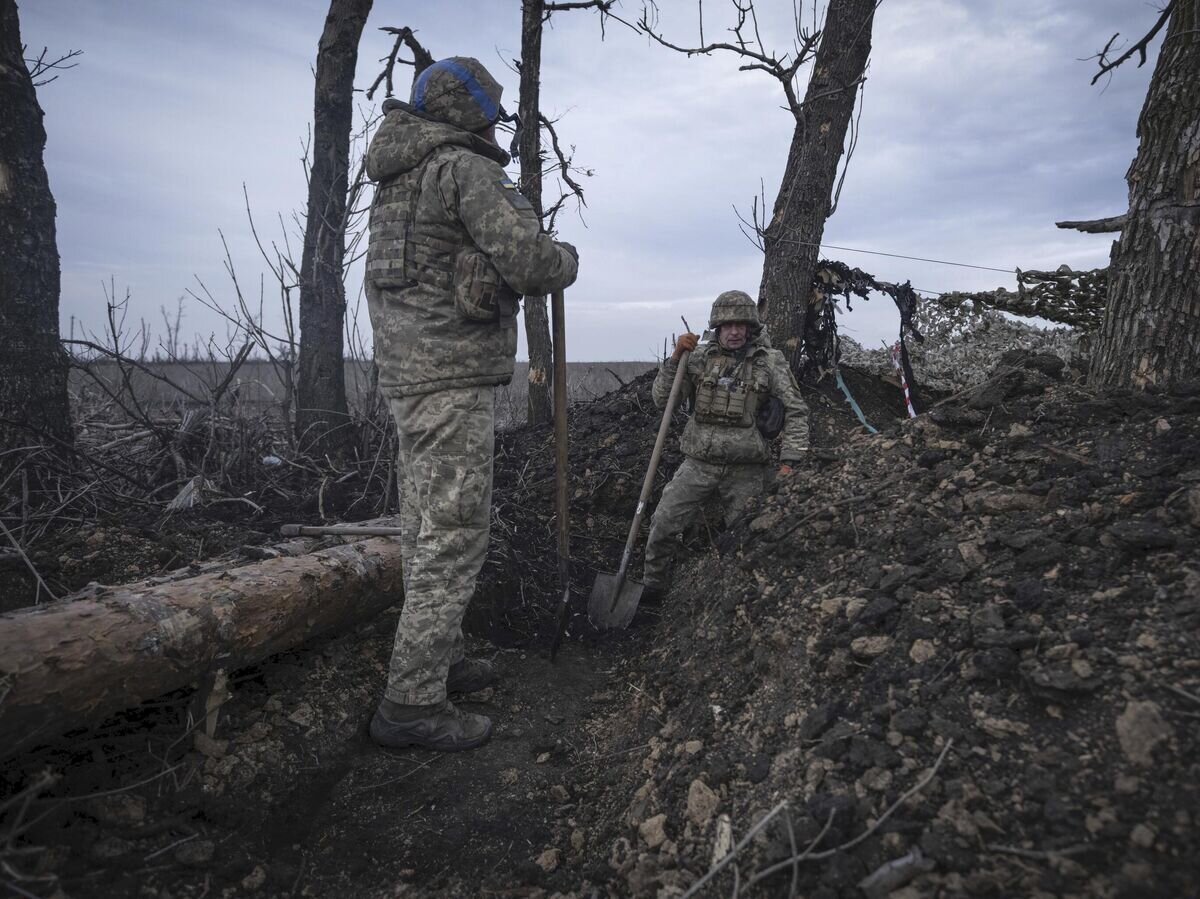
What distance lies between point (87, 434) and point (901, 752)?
22.8 ft

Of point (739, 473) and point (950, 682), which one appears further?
point (739, 473)

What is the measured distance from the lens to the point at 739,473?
15.3 ft

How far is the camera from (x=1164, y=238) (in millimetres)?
3512

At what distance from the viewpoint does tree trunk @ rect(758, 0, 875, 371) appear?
591 cm

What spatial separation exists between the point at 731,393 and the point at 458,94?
7.79 feet

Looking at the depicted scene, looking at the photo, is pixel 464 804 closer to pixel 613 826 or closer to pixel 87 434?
pixel 613 826

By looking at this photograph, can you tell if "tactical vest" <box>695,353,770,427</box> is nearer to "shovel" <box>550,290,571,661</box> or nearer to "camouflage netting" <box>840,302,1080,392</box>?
"shovel" <box>550,290,571,661</box>

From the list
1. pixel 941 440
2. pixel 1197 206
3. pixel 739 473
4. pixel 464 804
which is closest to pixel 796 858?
pixel 464 804

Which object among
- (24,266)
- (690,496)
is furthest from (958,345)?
(24,266)

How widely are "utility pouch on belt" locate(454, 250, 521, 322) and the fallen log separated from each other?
142 centimetres

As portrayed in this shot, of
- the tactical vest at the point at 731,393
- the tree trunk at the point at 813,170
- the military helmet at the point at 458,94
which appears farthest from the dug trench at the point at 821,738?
the military helmet at the point at 458,94

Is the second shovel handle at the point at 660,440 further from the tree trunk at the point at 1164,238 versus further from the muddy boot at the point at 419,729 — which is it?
the tree trunk at the point at 1164,238

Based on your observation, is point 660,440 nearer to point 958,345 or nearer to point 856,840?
point 856,840

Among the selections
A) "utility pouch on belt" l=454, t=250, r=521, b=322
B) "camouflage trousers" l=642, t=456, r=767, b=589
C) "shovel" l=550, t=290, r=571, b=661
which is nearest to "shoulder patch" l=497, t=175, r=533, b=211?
"utility pouch on belt" l=454, t=250, r=521, b=322
